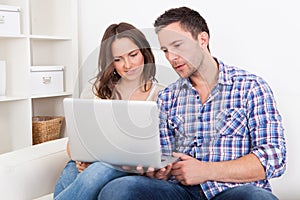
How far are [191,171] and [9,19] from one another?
130 centimetres

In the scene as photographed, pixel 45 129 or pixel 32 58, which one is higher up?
pixel 32 58

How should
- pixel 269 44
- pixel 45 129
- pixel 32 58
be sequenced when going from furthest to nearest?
pixel 32 58 < pixel 45 129 < pixel 269 44

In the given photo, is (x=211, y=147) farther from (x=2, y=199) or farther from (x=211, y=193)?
(x=2, y=199)

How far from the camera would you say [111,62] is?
1.72 metres

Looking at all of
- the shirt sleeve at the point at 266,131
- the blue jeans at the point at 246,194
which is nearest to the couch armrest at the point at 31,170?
the blue jeans at the point at 246,194

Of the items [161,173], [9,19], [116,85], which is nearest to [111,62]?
[116,85]

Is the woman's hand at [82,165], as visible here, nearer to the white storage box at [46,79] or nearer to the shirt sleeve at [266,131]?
the shirt sleeve at [266,131]

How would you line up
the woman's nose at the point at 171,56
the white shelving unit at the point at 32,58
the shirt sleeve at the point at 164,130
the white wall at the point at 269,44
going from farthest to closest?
the white shelving unit at the point at 32,58 → the white wall at the point at 269,44 → the shirt sleeve at the point at 164,130 → the woman's nose at the point at 171,56

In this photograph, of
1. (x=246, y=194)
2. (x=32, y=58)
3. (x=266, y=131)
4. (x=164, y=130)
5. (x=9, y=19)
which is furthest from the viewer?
(x=32, y=58)

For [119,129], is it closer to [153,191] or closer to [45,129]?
[153,191]

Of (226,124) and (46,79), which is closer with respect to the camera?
(226,124)

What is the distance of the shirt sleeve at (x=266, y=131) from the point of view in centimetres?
141

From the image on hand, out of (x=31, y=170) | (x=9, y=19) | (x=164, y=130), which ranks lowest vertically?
(x=31, y=170)

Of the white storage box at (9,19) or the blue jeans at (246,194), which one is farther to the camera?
the white storage box at (9,19)
